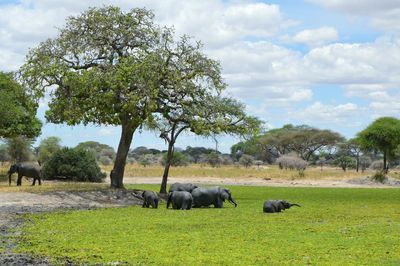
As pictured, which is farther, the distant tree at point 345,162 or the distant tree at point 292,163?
the distant tree at point 345,162

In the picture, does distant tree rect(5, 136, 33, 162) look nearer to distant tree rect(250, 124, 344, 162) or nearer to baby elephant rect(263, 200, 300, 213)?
distant tree rect(250, 124, 344, 162)

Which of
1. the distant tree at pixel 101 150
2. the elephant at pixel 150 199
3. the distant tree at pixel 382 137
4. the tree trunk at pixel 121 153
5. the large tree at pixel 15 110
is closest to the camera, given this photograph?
the elephant at pixel 150 199

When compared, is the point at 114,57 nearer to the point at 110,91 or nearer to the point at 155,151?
the point at 110,91

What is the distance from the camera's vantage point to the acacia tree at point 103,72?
108ft

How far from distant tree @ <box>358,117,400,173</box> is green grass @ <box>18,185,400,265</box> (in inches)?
1885

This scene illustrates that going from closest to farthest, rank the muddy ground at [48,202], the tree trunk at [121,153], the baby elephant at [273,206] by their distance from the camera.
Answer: the muddy ground at [48,202] → the baby elephant at [273,206] → the tree trunk at [121,153]

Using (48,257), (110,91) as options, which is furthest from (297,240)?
(110,91)

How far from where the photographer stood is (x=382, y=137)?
2869 inches

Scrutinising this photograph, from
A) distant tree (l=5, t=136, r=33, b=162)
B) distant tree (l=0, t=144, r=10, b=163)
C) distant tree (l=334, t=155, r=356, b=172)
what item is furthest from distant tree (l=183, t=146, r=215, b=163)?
distant tree (l=5, t=136, r=33, b=162)

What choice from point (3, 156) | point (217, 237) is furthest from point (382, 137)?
point (217, 237)

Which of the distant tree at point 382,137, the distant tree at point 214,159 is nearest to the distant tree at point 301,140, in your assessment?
the distant tree at point 214,159

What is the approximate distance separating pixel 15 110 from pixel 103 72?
10.1 meters

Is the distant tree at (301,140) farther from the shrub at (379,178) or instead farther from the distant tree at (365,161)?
the shrub at (379,178)

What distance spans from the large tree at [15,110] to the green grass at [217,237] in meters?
13.2
